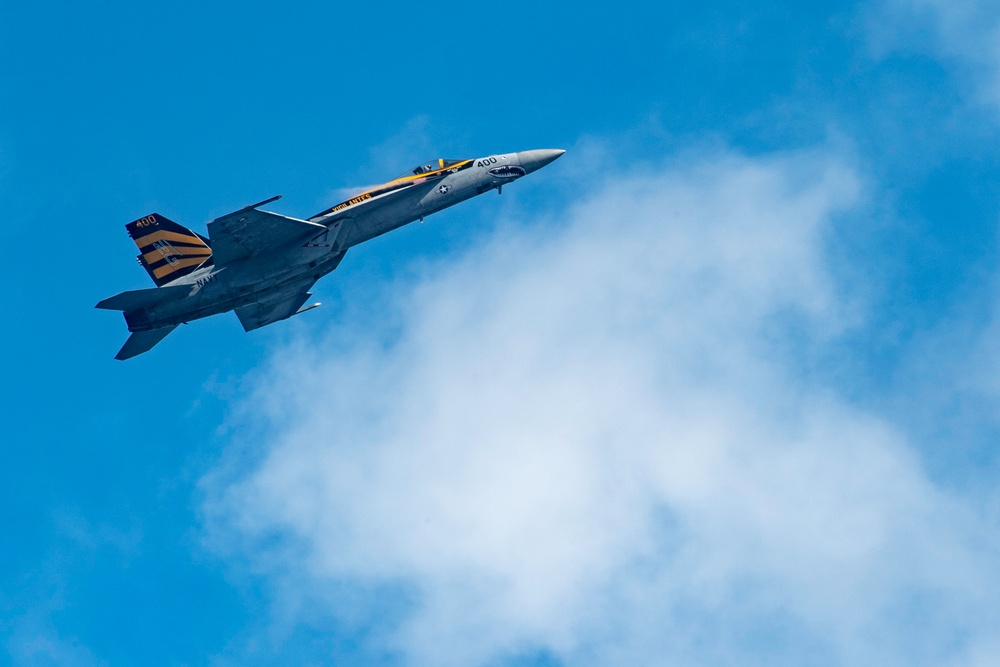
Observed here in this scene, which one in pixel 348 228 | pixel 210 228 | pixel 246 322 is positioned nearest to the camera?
pixel 210 228

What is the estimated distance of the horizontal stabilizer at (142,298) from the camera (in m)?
55.8

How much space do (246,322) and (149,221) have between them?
7.83 m

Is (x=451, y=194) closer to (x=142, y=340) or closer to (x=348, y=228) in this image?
(x=348, y=228)

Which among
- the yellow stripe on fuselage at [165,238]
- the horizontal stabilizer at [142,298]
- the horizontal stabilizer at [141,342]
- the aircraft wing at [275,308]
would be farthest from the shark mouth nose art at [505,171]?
the horizontal stabilizer at [141,342]

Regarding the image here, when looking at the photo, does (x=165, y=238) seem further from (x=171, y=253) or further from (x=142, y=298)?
(x=142, y=298)

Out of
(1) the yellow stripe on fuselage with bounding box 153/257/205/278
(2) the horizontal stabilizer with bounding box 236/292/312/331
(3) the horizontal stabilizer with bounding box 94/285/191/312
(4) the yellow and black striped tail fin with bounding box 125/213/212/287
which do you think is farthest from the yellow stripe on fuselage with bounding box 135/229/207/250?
(2) the horizontal stabilizer with bounding box 236/292/312/331

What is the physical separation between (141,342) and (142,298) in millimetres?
3823

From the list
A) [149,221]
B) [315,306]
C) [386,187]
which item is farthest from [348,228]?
[149,221]

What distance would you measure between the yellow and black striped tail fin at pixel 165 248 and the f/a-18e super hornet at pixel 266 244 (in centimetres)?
5

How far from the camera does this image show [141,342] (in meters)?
59.4

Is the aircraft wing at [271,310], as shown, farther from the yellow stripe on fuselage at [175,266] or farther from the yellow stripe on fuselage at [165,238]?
the yellow stripe on fuselage at [165,238]

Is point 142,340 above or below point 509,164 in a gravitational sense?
below

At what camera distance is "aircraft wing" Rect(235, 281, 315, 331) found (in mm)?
62719

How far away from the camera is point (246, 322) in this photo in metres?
63.7
